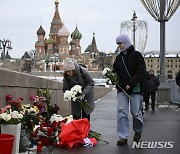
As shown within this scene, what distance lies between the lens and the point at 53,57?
13175cm

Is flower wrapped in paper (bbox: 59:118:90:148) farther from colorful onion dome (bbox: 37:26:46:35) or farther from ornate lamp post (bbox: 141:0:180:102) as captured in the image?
colorful onion dome (bbox: 37:26:46:35)

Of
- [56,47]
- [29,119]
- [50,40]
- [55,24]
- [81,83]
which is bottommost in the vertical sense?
[29,119]

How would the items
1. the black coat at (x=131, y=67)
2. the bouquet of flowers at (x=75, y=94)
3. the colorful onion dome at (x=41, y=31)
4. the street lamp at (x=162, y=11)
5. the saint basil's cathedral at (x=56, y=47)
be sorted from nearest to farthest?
the black coat at (x=131, y=67), the bouquet of flowers at (x=75, y=94), the street lamp at (x=162, y=11), the saint basil's cathedral at (x=56, y=47), the colorful onion dome at (x=41, y=31)

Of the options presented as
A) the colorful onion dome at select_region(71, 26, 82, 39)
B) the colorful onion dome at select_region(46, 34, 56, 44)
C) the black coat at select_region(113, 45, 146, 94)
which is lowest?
the black coat at select_region(113, 45, 146, 94)

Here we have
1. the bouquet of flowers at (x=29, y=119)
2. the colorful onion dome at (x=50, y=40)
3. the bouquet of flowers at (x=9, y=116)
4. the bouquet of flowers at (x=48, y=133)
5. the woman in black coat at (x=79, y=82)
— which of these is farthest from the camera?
the colorful onion dome at (x=50, y=40)

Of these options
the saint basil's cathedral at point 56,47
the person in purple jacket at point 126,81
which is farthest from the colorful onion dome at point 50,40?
the person in purple jacket at point 126,81

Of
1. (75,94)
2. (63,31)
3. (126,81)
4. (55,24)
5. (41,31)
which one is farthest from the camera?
(55,24)

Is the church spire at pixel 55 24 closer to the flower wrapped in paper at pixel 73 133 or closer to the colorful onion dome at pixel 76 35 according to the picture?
the colorful onion dome at pixel 76 35

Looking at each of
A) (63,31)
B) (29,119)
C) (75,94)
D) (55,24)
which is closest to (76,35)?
(55,24)

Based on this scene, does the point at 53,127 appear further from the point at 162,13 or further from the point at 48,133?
the point at 162,13

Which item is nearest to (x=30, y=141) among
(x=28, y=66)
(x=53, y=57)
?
(x=53, y=57)

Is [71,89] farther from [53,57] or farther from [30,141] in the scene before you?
[53,57]

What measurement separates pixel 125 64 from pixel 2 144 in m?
3.11

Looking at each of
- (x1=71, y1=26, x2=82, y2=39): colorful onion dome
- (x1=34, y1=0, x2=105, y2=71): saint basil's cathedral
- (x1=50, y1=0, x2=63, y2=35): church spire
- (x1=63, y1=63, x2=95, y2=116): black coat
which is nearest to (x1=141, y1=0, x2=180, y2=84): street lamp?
(x1=63, y1=63, x2=95, y2=116): black coat
